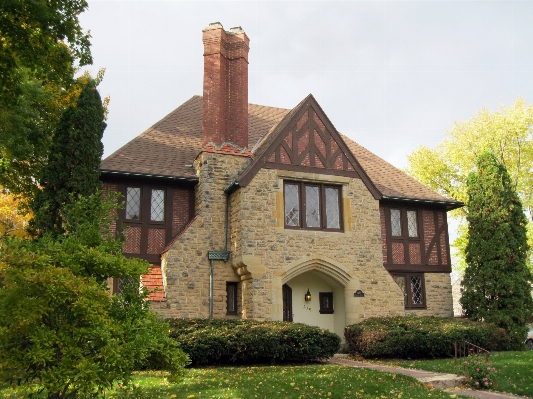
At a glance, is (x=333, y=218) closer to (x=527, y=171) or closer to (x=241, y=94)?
(x=241, y=94)

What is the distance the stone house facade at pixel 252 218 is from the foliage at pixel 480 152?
13212mm

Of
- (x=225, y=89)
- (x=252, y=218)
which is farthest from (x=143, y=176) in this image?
(x=225, y=89)

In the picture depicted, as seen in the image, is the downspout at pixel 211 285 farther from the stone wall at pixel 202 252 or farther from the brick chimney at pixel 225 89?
the brick chimney at pixel 225 89

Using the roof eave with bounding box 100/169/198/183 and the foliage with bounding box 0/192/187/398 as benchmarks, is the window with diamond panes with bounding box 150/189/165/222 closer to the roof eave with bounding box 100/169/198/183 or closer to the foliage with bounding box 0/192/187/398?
the roof eave with bounding box 100/169/198/183

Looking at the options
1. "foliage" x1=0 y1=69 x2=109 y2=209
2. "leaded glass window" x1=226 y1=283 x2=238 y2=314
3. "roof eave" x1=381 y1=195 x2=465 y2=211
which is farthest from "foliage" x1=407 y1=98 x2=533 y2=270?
"foliage" x1=0 y1=69 x2=109 y2=209

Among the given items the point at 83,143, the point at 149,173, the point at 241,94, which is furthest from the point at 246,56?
the point at 83,143

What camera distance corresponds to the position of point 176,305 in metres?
14.9

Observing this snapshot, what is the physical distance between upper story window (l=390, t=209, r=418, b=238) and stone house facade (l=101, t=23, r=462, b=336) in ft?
1.17

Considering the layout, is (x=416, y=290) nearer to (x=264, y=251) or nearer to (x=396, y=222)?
(x=396, y=222)

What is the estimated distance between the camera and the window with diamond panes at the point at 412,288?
18.7m

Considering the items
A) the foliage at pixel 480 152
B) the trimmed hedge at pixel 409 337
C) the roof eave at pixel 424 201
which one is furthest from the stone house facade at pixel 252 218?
the foliage at pixel 480 152

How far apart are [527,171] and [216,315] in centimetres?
2164

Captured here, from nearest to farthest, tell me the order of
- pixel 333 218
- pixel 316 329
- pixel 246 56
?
pixel 316 329
pixel 333 218
pixel 246 56

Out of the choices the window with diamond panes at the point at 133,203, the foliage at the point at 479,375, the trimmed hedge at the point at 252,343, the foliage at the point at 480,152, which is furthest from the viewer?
the foliage at the point at 480,152
